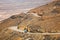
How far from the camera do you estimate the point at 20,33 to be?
14281 millimetres

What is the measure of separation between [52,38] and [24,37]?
172 cm

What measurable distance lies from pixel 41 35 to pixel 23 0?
3940 centimetres

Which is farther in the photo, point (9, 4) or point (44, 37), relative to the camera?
point (9, 4)

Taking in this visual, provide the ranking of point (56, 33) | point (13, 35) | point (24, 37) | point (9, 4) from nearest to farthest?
point (56, 33) < point (24, 37) < point (13, 35) < point (9, 4)

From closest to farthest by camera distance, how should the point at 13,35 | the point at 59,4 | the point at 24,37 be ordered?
the point at 24,37 → the point at 13,35 → the point at 59,4

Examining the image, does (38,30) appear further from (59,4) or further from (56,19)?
(59,4)

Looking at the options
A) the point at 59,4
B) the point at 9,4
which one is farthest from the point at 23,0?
the point at 59,4

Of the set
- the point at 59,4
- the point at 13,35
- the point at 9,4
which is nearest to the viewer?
the point at 13,35

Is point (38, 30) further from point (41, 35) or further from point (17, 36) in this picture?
point (17, 36)

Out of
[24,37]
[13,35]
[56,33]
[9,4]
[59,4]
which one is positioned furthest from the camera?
[9,4]

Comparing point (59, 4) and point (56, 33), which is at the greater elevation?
point (59, 4)

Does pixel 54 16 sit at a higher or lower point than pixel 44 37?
higher

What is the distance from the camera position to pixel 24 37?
1388 cm

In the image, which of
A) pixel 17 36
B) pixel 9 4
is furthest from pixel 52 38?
pixel 9 4
